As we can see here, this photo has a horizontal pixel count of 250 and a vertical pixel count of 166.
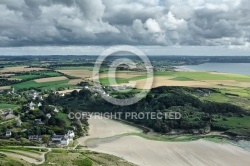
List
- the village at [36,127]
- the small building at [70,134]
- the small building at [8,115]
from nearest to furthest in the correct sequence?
1. the village at [36,127]
2. the small building at [70,134]
3. the small building at [8,115]

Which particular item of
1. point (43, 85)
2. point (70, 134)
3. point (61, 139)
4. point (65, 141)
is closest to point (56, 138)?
point (61, 139)

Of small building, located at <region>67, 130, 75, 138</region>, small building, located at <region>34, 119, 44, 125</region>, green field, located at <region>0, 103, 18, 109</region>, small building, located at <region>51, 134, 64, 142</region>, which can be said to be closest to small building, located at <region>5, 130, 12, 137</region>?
small building, located at <region>51, 134, 64, 142</region>

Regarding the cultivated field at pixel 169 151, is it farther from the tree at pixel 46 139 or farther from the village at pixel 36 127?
the tree at pixel 46 139

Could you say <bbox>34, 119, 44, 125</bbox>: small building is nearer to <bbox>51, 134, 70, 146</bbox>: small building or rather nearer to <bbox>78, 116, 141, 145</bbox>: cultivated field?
<bbox>51, 134, 70, 146</bbox>: small building

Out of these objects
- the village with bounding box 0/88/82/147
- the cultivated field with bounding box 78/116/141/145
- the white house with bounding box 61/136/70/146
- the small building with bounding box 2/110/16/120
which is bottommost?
the cultivated field with bounding box 78/116/141/145

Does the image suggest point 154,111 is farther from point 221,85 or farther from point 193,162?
point 221,85

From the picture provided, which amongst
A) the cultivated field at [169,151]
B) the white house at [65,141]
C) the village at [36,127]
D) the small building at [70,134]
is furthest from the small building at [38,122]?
the white house at [65,141]

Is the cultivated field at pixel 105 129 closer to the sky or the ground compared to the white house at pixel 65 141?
closer to the ground

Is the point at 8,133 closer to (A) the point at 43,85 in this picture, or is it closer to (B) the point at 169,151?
(B) the point at 169,151

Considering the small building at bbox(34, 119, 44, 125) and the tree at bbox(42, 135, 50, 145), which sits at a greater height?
the small building at bbox(34, 119, 44, 125)

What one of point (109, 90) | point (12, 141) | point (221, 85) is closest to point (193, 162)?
point (12, 141)
